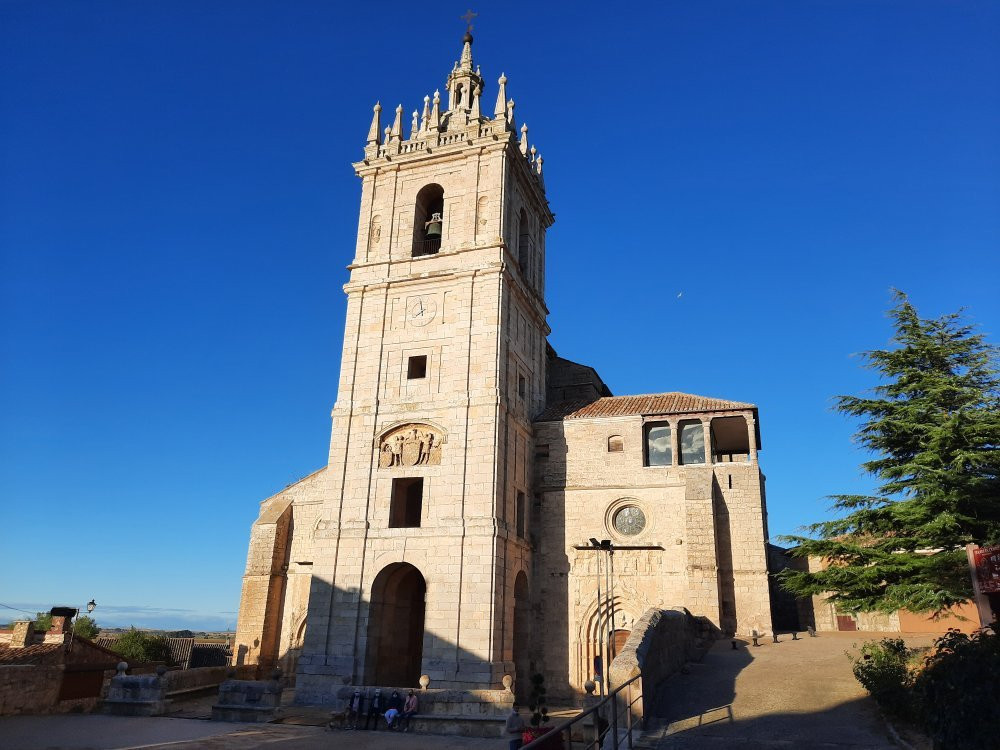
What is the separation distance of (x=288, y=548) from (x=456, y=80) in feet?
72.7

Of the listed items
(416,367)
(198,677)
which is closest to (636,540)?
(416,367)

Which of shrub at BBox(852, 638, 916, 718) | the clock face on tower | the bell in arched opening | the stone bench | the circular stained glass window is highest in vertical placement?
the bell in arched opening

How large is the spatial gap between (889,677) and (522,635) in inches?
592

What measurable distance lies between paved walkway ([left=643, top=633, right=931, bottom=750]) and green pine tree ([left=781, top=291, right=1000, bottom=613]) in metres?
2.01

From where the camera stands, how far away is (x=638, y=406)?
92.9 ft

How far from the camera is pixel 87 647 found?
22172 mm

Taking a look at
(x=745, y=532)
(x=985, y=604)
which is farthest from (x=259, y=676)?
(x=985, y=604)

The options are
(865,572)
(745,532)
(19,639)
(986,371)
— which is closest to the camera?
(865,572)

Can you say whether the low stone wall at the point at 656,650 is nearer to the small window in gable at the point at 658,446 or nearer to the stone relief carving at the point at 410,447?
the small window in gable at the point at 658,446

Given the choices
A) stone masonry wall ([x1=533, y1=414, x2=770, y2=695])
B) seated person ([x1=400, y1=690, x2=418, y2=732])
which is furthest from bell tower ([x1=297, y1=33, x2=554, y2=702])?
seated person ([x1=400, y1=690, x2=418, y2=732])

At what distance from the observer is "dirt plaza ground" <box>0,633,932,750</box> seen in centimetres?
1105

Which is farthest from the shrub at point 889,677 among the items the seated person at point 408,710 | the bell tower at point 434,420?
the bell tower at point 434,420

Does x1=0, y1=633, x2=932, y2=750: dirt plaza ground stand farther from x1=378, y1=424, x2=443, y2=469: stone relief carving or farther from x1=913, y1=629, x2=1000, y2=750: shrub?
x1=378, y1=424, x2=443, y2=469: stone relief carving

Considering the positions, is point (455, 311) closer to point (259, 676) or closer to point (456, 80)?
point (456, 80)
